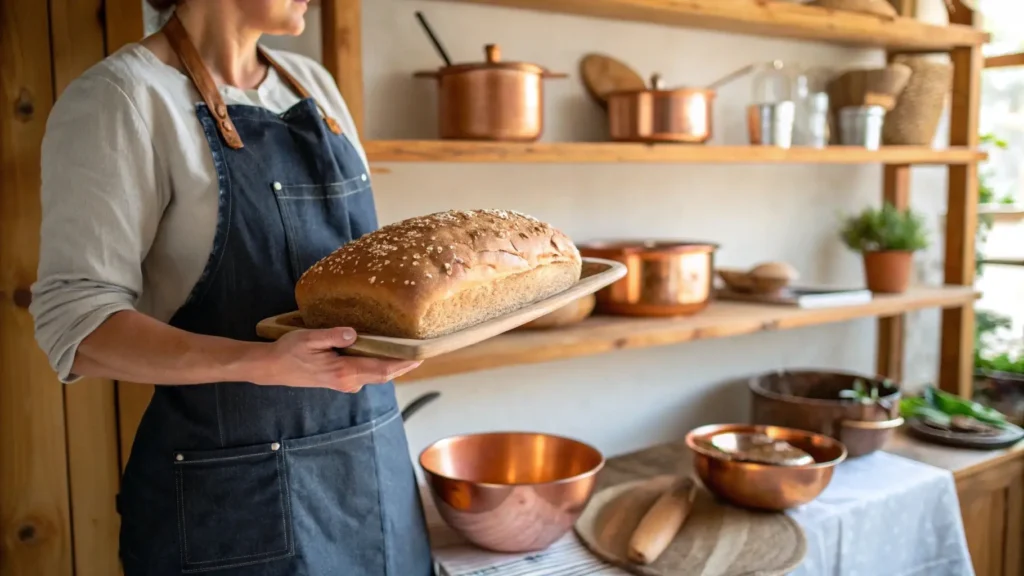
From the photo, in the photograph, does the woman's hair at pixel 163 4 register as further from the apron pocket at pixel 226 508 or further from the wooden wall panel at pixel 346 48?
the apron pocket at pixel 226 508

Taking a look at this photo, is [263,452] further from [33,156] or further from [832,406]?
[832,406]

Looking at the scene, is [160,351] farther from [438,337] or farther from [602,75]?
[602,75]

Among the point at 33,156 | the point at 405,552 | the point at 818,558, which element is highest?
the point at 33,156

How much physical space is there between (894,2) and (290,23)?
1.95 meters

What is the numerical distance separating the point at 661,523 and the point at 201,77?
3.71 feet

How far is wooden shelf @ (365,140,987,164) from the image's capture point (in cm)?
156

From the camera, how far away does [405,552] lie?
4.46ft

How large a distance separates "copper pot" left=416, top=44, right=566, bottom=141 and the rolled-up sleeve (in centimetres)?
65

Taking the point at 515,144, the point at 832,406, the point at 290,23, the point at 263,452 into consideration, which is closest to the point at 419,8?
the point at 515,144

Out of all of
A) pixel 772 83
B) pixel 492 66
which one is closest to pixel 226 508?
pixel 492 66

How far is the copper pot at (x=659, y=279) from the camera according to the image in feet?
6.12

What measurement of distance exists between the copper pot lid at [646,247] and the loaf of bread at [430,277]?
602mm

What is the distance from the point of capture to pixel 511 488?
4.71 feet

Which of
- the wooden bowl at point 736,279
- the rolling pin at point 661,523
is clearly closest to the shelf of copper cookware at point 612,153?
the wooden bowl at point 736,279
